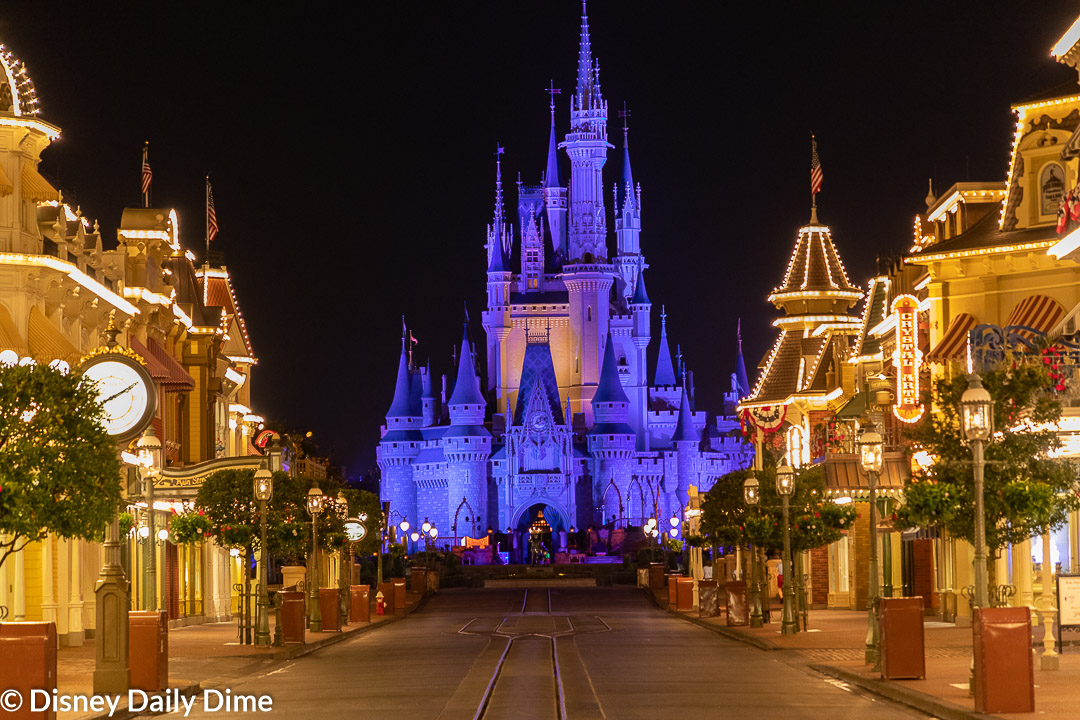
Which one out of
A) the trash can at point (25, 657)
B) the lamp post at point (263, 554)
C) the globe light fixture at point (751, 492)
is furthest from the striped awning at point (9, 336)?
the trash can at point (25, 657)

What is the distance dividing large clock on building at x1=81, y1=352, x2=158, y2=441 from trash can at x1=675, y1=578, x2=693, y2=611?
92.8ft

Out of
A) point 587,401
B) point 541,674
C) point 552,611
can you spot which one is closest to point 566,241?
point 587,401

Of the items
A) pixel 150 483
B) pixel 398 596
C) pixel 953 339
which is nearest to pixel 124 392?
pixel 150 483

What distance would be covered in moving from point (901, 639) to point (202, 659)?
1225cm

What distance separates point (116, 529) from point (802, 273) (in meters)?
41.9

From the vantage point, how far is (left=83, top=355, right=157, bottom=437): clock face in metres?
22.6

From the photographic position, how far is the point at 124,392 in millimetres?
22516

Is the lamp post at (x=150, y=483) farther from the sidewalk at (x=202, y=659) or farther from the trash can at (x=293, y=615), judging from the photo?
the trash can at (x=293, y=615)

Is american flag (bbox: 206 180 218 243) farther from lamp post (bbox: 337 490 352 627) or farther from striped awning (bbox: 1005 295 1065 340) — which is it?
striped awning (bbox: 1005 295 1065 340)

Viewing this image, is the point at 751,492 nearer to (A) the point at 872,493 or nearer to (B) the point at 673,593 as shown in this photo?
(A) the point at 872,493

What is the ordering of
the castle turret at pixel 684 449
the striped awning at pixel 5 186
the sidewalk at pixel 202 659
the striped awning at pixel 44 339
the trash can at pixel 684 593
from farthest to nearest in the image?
1. the castle turret at pixel 684 449
2. the trash can at pixel 684 593
3. the striped awning at pixel 5 186
4. the striped awning at pixel 44 339
5. the sidewalk at pixel 202 659

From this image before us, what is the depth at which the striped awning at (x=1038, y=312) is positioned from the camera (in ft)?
110

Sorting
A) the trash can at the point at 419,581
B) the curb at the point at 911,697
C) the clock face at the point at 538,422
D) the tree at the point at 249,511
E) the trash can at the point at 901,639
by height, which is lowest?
the trash can at the point at 419,581

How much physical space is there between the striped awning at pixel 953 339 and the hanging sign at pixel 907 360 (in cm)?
51
